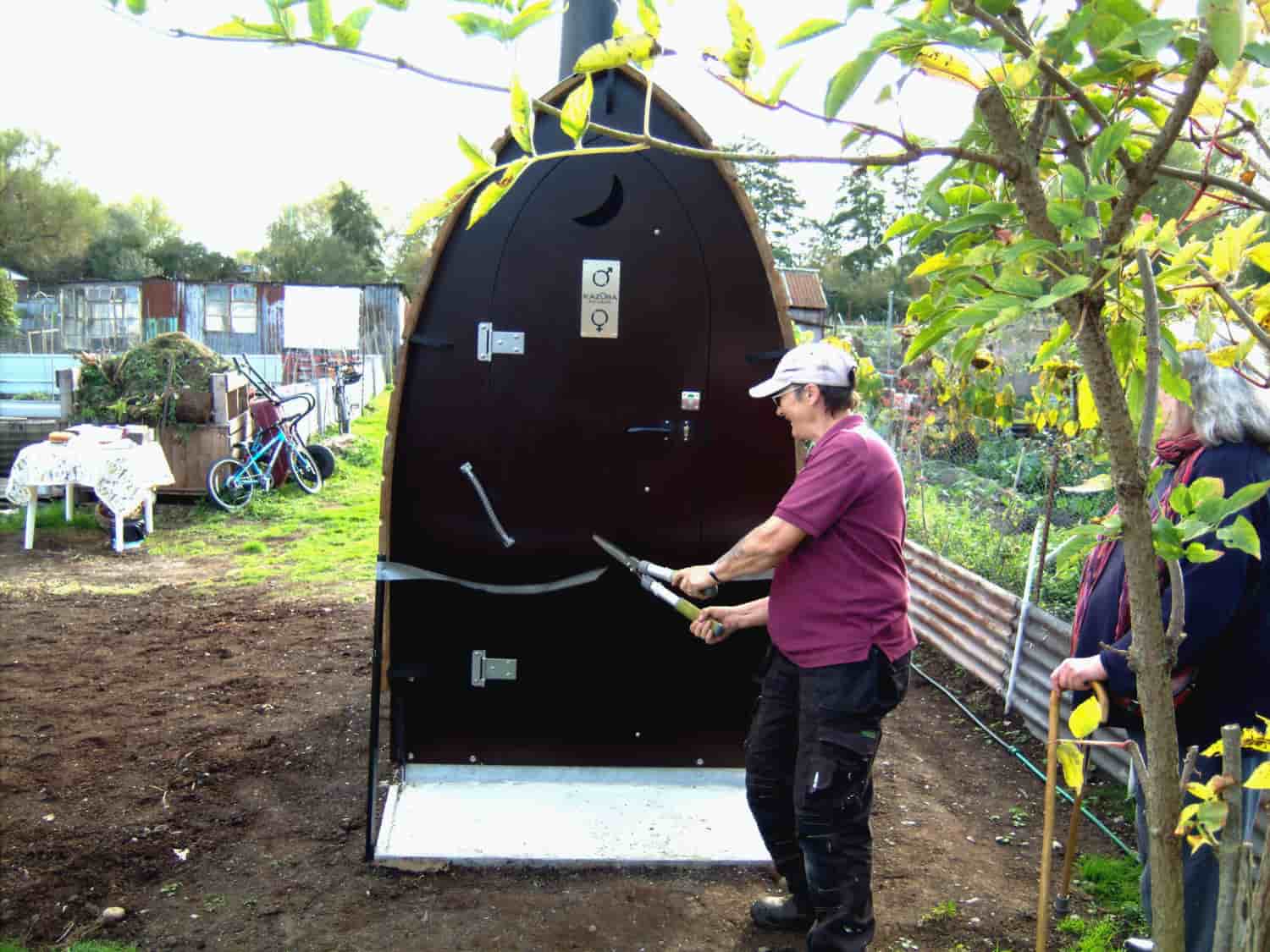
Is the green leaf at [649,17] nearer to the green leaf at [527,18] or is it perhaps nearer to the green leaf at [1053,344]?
the green leaf at [527,18]

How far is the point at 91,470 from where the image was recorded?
9969 millimetres

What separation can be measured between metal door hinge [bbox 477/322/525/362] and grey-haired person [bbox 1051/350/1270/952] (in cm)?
237

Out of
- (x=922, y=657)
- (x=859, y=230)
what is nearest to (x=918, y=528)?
(x=922, y=657)

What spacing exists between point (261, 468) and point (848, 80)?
489 inches

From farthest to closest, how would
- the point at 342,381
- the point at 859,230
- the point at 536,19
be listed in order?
the point at 859,230
the point at 342,381
the point at 536,19

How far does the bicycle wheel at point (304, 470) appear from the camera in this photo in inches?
523

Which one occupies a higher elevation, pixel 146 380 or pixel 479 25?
pixel 479 25

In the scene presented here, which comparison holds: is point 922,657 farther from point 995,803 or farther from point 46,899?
point 46,899

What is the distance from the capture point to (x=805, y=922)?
3670 mm

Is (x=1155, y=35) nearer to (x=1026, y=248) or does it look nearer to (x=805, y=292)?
(x=1026, y=248)

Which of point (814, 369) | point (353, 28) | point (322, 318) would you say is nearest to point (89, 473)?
point (814, 369)

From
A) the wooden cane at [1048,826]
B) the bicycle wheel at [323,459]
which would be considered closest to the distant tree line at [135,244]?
the bicycle wheel at [323,459]

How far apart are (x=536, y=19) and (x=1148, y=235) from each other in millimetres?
939

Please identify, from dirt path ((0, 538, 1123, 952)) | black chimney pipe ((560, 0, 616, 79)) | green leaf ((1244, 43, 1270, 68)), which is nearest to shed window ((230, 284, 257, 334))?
dirt path ((0, 538, 1123, 952))
